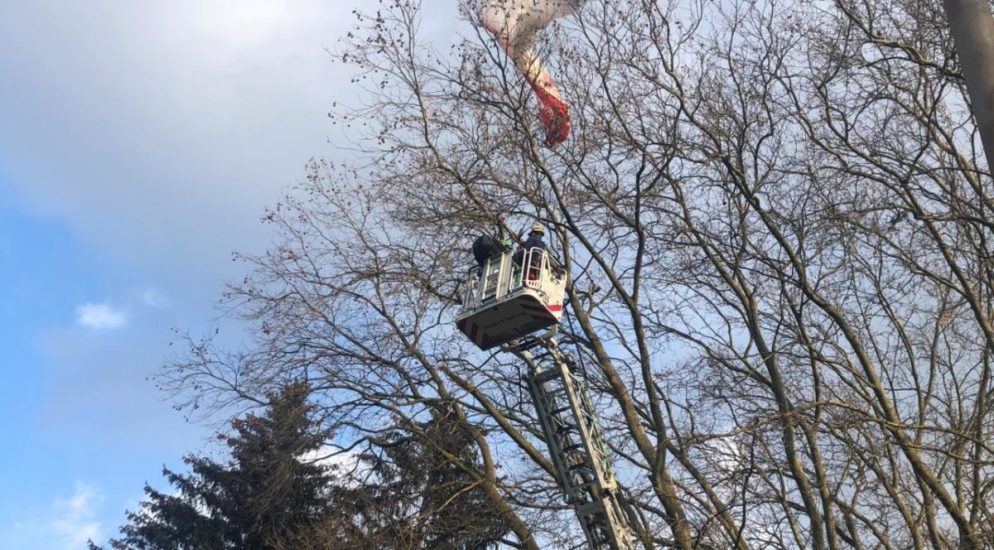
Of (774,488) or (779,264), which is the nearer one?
(774,488)

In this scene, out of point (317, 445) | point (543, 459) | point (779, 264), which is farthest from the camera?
point (317, 445)

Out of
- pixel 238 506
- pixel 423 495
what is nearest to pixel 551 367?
pixel 423 495

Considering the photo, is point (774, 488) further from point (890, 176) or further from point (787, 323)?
point (890, 176)

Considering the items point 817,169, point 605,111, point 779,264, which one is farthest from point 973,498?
point 605,111

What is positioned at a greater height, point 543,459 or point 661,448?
point 543,459

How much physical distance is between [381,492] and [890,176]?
11.0m

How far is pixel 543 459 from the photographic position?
1491 centimetres

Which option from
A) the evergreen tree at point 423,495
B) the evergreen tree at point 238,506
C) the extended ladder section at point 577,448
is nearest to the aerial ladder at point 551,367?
the extended ladder section at point 577,448

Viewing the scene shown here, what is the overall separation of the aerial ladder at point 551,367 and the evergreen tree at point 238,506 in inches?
310

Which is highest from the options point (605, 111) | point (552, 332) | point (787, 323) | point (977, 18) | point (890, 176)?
point (605, 111)

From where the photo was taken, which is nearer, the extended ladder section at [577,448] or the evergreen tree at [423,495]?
A: the extended ladder section at [577,448]

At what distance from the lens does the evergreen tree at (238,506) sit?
61.1 feet

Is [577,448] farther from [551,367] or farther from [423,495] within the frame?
[423,495]

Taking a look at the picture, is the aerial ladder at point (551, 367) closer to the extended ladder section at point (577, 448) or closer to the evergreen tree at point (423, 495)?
the extended ladder section at point (577, 448)
